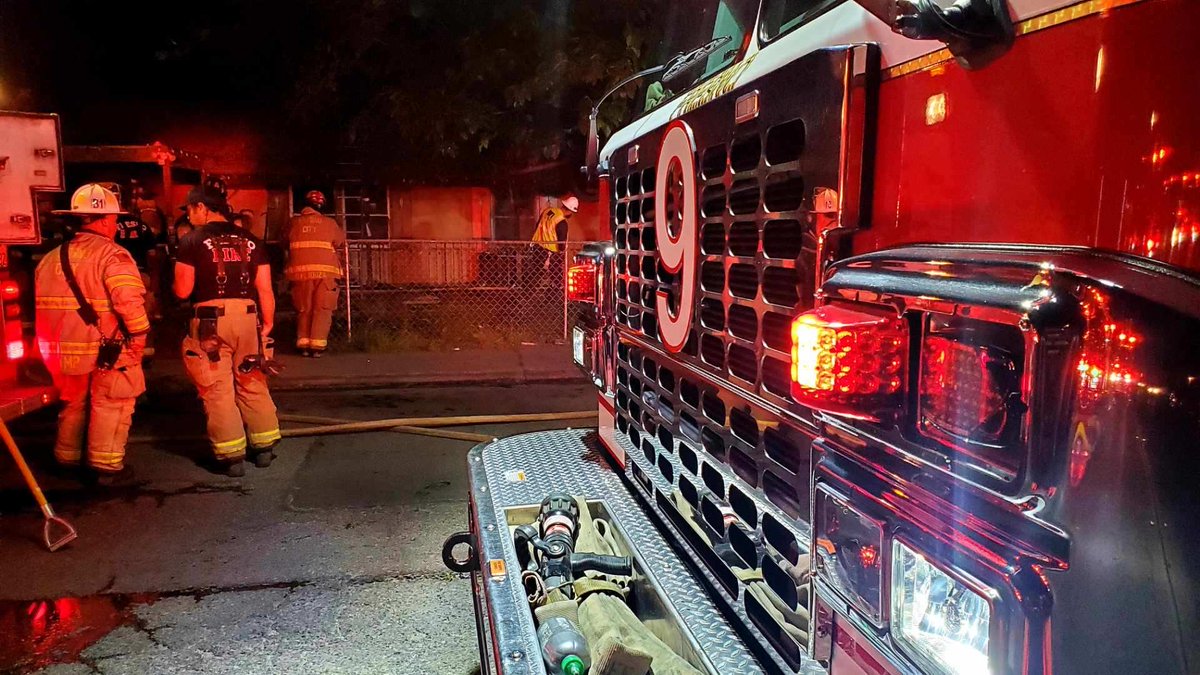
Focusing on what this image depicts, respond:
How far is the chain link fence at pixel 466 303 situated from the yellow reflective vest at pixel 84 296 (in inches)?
217

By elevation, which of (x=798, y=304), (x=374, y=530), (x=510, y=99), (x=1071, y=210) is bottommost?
(x=374, y=530)

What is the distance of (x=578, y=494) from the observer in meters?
2.91

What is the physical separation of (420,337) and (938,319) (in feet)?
34.5

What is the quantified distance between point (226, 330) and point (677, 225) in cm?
415

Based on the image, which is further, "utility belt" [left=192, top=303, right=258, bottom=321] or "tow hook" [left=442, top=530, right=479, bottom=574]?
"utility belt" [left=192, top=303, right=258, bottom=321]

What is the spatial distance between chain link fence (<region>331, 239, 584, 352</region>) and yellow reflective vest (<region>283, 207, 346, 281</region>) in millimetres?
719

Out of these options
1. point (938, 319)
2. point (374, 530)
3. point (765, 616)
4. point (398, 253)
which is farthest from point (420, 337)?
point (938, 319)

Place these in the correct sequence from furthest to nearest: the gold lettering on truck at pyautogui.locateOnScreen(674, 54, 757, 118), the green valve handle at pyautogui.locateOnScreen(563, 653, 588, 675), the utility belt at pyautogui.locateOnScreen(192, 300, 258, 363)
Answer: the utility belt at pyautogui.locateOnScreen(192, 300, 258, 363)
the gold lettering on truck at pyautogui.locateOnScreen(674, 54, 757, 118)
the green valve handle at pyautogui.locateOnScreen(563, 653, 588, 675)

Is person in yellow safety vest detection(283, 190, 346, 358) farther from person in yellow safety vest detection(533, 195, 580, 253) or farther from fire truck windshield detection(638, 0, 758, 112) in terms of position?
fire truck windshield detection(638, 0, 758, 112)

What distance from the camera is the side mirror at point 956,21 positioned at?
3.57 ft

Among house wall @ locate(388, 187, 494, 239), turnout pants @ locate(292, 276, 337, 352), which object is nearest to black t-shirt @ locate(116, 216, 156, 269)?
turnout pants @ locate(292, 276, 337, 352)

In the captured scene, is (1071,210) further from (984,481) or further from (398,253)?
(398,253)

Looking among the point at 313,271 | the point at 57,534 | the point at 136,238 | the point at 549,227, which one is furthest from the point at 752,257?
the point at 136,238

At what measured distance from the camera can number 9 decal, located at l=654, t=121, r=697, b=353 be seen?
2242 millimetres
